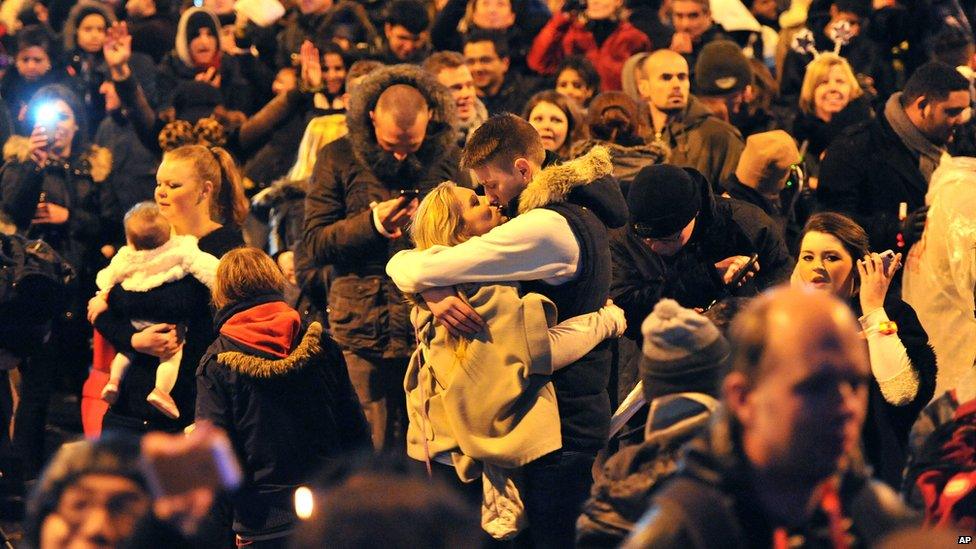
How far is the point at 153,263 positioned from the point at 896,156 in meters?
3.87

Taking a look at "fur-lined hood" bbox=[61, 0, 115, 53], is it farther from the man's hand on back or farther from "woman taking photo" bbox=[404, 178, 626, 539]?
the man's hand on back

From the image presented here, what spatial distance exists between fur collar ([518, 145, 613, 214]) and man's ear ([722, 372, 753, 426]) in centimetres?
274

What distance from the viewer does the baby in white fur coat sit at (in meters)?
7.16

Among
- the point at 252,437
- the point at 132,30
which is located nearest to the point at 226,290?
the point at 252,437

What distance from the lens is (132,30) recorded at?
1357cm

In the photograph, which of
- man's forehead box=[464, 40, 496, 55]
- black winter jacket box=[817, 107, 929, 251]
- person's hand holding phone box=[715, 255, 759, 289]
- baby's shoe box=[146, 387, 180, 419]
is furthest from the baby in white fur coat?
man's forehead box=[464, 40, 496, 55]

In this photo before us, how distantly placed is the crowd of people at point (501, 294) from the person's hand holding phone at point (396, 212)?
15mm

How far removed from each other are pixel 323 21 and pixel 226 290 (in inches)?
216

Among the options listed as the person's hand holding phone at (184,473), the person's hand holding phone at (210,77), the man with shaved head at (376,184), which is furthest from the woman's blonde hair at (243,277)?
the person's hand holding phone at (210,77)

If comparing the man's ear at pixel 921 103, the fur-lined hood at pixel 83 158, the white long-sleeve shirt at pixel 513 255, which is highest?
the white long-sleeve shirt at pixel 513 255

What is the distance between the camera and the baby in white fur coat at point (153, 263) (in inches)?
282

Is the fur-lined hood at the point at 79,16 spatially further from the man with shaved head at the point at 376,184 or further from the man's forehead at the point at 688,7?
the man with shaved head at the point at 376,184

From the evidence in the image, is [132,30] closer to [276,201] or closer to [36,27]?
[36,27]

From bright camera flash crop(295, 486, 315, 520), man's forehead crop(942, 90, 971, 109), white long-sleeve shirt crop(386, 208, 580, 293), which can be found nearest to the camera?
bright camera flash crop(295, 486, 315, 520)
